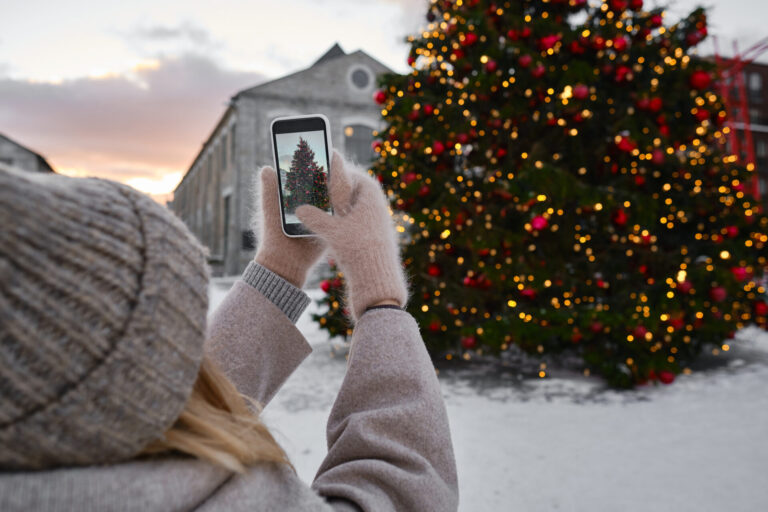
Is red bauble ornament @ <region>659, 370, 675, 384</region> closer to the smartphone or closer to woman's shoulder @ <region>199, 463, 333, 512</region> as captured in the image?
the smartphone

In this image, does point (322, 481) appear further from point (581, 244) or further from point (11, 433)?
point (581, 244)

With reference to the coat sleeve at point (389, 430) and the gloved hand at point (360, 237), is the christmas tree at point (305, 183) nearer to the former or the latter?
Answer: the gloved hand at point (360, 237)

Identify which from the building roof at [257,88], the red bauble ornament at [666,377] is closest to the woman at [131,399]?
the red bauble ornament at [666,377]

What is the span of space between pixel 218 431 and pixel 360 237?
52cm

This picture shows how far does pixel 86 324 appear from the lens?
0.45 metres

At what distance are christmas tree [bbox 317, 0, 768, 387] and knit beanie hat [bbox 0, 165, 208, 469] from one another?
3.77m

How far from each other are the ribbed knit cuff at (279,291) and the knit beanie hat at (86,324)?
0.53m

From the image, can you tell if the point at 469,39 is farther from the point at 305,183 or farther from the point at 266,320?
the point at 266,320

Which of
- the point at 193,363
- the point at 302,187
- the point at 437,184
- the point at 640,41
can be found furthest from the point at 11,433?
the point at 640,41

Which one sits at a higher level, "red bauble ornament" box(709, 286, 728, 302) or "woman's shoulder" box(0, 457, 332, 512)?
"woman's shoulder" box(0, 457, 332, 512)

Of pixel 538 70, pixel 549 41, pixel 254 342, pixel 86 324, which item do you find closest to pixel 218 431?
pixel 86 324

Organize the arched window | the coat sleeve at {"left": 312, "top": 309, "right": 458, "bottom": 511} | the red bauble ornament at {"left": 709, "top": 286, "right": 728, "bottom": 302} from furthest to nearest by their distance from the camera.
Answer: the arched window, the red bauble ornament at {"left": 709, "top": 286, "right": 728, "bottom": 302}, the coat sleeve at {"left": 312, "top": 309, "right": 458, "bottom": 511}

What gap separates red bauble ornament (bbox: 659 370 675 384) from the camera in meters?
3.79

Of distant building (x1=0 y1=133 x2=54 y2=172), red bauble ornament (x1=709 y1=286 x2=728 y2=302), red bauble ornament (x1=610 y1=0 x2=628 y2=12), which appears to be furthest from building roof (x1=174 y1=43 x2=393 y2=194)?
red bauble ornament (x1=709 y1=286 x2=728 y2=302)
